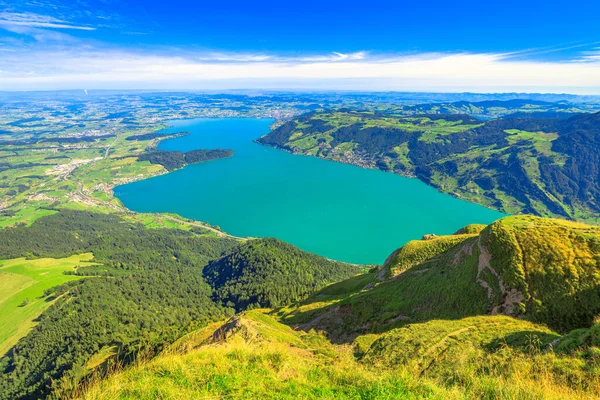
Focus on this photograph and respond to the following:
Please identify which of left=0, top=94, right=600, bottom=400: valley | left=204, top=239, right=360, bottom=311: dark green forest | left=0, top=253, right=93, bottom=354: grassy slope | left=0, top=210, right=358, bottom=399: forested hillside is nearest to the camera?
left=0, top=94, right=600, bottom=400: valley

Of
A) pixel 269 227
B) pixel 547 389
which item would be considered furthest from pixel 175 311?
pixel 547 389

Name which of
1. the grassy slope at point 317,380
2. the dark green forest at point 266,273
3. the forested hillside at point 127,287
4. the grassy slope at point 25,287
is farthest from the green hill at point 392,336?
the grassy slope at point 25,287

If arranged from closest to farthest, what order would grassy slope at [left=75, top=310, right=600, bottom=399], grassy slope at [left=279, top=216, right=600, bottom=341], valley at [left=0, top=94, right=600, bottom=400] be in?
grassy slope at [left=75, top=310, right=600, bottom=399] → valley at [left=0, top=94, right=600, bottom=400] → grassy slope at [left=279, top=216, right=600, bottom=341]

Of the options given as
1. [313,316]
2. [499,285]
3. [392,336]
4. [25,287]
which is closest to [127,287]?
[25,287]

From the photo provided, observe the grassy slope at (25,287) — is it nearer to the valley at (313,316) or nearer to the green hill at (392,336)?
the valley at (313,316)

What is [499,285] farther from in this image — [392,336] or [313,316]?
[313,316]

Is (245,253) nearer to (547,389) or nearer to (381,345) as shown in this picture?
(381,345)

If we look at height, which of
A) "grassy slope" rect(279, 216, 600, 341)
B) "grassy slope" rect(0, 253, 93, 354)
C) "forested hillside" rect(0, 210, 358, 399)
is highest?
"grassy slope" rect(279, 216, 600, 341)

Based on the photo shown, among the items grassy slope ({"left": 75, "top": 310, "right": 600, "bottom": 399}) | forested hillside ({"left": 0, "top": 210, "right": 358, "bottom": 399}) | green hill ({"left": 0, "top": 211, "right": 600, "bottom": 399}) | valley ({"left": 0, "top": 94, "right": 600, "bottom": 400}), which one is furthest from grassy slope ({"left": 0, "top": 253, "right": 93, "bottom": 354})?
grassy slope ({"left": 75, "top": 310, "right": 600, "bottom": 399})

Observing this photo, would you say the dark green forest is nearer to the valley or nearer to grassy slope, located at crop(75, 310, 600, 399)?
the valley
